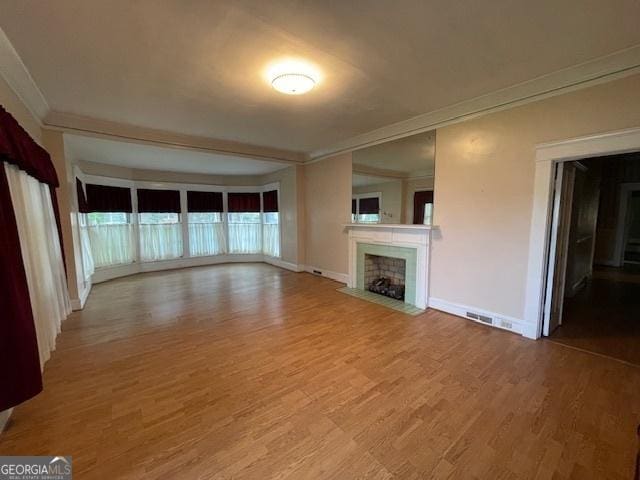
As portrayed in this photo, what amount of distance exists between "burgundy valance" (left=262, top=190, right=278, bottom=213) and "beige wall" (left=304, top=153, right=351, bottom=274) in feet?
4.08

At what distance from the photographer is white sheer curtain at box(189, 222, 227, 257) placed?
730cm

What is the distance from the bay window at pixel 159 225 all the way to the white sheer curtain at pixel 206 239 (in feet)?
1.05

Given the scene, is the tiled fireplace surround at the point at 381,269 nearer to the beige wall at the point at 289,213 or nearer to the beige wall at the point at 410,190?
the beige wall at the point at 410,190

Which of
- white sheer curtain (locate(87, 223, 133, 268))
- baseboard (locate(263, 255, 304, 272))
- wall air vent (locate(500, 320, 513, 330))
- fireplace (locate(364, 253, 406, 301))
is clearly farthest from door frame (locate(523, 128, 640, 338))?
white sheer curtain (locate(87, 223, 133, 268))

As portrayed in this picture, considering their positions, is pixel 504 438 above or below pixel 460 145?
below

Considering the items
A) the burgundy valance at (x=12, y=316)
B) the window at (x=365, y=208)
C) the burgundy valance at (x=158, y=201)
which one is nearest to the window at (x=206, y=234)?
the burgundy valance at (x=158, y=201)

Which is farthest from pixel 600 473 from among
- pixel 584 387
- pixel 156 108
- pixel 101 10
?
pixel 156 108

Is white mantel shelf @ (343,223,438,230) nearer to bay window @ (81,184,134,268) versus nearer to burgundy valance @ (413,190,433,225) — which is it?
burgundy valance @ (413,190,433,225)

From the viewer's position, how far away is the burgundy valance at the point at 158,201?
6.44 m

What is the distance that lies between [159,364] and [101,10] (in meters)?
2.74

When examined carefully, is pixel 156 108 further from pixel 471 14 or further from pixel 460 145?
pixel 460 145

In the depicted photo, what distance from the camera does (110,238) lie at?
19.2 ft

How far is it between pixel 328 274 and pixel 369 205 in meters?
1.81

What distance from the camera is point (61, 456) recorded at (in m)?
1.50
